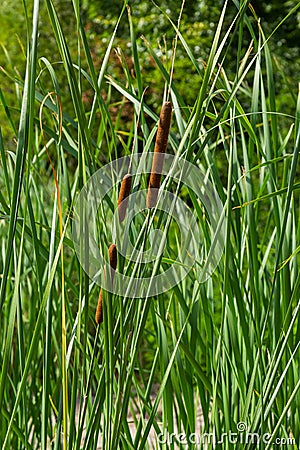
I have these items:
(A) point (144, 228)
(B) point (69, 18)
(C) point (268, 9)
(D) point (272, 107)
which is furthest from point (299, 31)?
(A) point (144, 228)

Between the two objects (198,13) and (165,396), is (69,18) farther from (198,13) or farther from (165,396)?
(165,396)

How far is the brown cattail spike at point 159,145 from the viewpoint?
1.68ft

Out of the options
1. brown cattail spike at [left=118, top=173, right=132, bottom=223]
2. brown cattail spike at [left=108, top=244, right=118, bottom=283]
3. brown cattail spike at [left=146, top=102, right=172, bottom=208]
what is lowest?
brown cattail spike at [left=108, top=244, right=118, bottom=283]

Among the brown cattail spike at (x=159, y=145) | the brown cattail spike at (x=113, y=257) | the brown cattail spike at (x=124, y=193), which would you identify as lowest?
the brown cattail spike at (x=113, y=257)

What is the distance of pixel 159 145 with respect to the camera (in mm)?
517

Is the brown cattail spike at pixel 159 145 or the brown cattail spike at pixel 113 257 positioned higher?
the brown cattail spike at pixel 159 145

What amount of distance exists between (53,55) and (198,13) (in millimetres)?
1184

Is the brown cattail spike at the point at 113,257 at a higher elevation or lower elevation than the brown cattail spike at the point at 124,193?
lower

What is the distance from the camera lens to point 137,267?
22.1 inches

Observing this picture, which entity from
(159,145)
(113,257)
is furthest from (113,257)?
(159,145)

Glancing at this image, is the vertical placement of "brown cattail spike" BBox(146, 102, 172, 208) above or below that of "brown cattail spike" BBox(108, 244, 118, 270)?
above

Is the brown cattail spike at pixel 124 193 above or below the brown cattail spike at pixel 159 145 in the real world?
below

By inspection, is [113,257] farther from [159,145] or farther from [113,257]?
[159,145]

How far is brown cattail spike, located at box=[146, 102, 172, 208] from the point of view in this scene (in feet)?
1.68
